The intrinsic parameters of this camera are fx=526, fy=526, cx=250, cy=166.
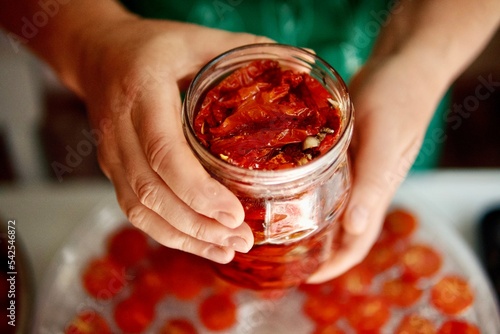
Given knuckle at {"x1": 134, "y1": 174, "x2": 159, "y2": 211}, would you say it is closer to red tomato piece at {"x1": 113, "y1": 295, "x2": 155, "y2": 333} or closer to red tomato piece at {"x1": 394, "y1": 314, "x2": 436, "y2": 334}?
red tomato piece at {"x1": 113, "y1": 295, "x2": 155, "y2": 333}

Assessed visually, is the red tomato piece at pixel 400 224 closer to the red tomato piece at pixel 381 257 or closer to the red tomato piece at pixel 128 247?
the red tomato piece at pixel 381 257

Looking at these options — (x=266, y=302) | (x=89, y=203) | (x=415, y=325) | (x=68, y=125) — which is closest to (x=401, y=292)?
(x=415, y=325)

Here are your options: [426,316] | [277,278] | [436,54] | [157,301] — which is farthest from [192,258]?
[436,54]

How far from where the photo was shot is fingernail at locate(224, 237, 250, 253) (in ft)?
1.67

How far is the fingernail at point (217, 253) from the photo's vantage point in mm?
538

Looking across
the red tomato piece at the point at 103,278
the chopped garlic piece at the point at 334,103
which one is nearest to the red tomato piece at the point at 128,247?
Answer: the red tomato piece at the point at 103,278

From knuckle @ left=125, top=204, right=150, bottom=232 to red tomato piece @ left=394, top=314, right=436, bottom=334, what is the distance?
0.42 metres

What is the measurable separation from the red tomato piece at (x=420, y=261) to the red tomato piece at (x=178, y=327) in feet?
1.10

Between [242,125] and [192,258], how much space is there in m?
0.36

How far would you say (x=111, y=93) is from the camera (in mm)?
622

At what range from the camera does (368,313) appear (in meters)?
0.77

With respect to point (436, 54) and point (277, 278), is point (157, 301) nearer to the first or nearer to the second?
point (277, 278)

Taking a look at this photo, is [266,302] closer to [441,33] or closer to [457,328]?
[457,328]

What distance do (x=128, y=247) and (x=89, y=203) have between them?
150mm
